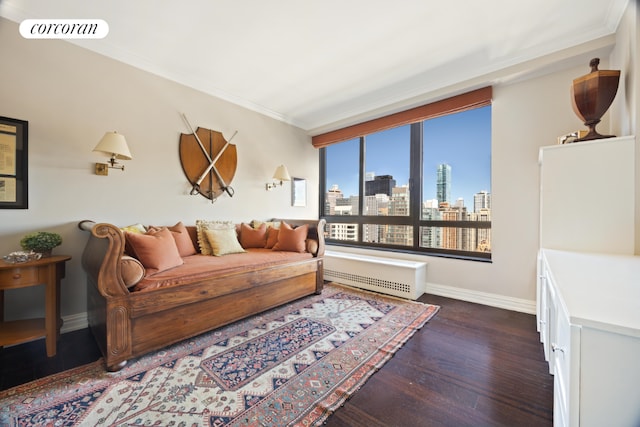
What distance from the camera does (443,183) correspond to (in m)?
3.35

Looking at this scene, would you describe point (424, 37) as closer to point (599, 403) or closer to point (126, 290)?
point (599, 403)

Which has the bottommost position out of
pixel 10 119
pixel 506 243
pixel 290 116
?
pixel 506 243

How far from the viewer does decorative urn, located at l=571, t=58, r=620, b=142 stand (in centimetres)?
170

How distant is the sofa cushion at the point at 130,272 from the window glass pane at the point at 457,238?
3160mm

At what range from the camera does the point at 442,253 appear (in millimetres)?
3316

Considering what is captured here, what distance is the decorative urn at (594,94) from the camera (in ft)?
5.58

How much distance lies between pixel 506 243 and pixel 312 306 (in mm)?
2217

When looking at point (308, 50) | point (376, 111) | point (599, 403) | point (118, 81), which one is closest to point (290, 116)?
point (376, 111)

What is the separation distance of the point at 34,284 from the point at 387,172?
3.87 meters

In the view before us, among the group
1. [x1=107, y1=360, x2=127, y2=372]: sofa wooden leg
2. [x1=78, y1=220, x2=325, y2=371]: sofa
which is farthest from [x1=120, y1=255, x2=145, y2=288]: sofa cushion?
[x1=107, y1=360, x2=127, y2=372]: sofa wooden leg

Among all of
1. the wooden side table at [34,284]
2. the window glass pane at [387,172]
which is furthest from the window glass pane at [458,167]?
the wooden side table at [34,284]

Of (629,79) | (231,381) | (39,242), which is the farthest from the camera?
(39,242)

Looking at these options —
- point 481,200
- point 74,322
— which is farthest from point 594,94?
point 74,322

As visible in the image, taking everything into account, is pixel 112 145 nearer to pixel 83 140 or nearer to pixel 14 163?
pixel 83 140
